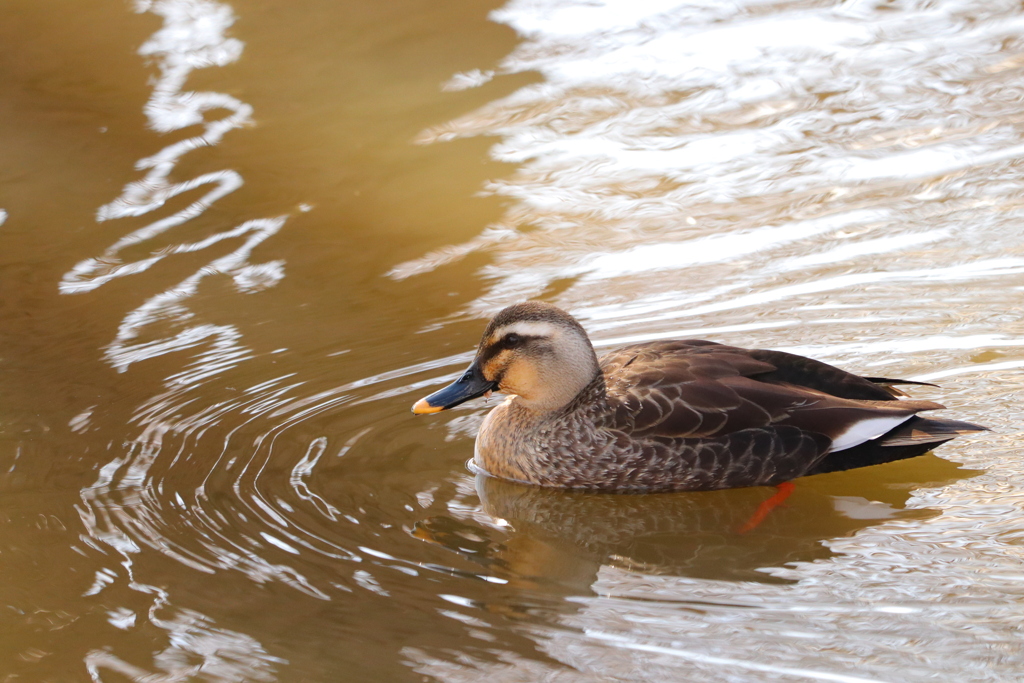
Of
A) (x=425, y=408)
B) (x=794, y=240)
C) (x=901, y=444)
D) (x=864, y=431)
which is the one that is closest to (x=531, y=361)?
(x=425, y=408)

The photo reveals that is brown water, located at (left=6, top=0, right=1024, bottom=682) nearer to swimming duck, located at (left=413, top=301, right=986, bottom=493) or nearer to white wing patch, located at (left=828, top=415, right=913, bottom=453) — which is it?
swimming duck, located at (left=413, top=301, right=986, bottom=493)

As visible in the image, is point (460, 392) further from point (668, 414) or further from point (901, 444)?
point (901, 444)

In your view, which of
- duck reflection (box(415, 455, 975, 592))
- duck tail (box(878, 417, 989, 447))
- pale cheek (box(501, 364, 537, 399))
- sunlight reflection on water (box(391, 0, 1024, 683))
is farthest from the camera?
pale cheek (box(501, 364, 537, 399))

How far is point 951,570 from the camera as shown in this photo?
501 cm

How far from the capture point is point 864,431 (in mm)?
5738

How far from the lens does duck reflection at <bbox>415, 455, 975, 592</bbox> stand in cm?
534

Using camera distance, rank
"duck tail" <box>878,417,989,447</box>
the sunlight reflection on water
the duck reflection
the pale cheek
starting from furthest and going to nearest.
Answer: the pale cheek < "duck tail" <box>878,417,989,447</box> < the duck reflection < the sunlight reflection on water

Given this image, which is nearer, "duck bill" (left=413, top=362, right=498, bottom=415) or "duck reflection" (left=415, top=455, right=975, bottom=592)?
"duck reflection" (left=415, top=455, right=975, bottom=592)

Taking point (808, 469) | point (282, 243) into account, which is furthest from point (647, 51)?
point (808, 469)

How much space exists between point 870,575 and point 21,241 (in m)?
6.89

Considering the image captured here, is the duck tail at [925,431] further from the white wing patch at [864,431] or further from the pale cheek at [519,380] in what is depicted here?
the pale cheek at [519,380]

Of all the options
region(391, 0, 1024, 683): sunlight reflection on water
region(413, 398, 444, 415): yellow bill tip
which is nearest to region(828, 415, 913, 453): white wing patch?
region(391, 0, 1024, 683): sunlight reflection on water

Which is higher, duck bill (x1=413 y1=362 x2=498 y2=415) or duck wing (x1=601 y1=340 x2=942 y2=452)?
duck bill (x1=413 y1=362 x2=498 y2=415)

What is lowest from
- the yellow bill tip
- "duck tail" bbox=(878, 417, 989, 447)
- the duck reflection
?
the duck reflection
